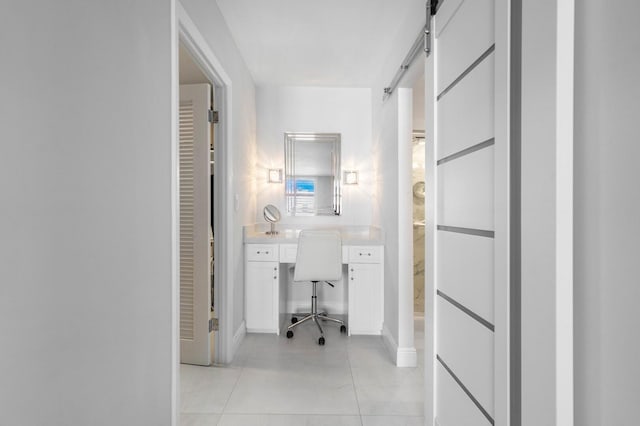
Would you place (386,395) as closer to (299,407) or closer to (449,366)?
(299,407)

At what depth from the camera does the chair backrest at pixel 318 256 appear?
3299mm

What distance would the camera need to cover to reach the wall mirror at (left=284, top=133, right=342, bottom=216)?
422 centimetres

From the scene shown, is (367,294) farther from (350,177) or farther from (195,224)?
(195,224)

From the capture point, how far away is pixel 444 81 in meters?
1.61

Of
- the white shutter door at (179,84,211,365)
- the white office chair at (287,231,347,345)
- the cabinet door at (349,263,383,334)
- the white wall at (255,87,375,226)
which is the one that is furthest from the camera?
the white wall at (255,87,375,226)

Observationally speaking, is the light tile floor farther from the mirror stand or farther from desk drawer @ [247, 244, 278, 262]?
the mirror stand
